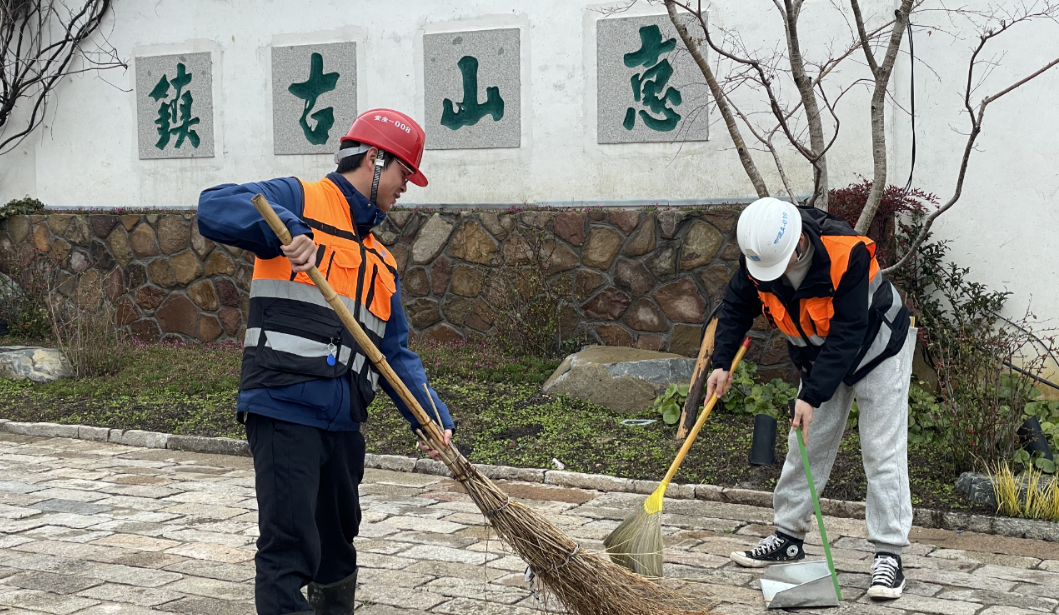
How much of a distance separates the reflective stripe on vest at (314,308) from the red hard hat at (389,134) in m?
0.21

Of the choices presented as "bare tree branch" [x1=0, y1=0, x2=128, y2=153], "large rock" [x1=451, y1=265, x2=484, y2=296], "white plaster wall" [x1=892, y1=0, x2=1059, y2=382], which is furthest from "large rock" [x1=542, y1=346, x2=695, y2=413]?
"bare tree branch" [x1=0, y1=0, x2=128, y2=153]

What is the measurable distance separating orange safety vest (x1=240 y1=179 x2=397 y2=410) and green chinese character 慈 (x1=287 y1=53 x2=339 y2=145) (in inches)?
300

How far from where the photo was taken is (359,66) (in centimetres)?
1090

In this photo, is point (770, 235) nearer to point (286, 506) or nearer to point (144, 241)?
point (286, 506)

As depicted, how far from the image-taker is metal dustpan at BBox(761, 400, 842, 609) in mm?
4523

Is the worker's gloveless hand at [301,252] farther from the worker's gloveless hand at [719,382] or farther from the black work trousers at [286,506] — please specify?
the worker's gloveless hand at [719,382]

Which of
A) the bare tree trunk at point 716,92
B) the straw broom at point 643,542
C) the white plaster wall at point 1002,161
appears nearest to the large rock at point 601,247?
the bare tree trunk at point 716,92

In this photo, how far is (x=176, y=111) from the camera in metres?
11.9

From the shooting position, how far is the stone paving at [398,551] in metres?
4.62

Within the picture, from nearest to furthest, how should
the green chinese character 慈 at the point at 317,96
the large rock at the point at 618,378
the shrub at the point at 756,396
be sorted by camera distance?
1. the shrub at the point at 756,396
2. the large rock at the point at 618,378
3. the green chinese character 慈 at the point at 317,96

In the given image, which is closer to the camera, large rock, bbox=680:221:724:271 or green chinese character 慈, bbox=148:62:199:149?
large rock, bbox=680:221:724:271

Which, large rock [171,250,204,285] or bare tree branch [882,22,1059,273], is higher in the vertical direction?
bare tree branch [882,22,1059,273]

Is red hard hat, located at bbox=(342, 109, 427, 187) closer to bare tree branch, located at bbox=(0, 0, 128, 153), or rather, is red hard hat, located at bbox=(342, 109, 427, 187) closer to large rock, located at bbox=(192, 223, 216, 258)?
large rock, located at bbox=(192, 223, 216, 258)

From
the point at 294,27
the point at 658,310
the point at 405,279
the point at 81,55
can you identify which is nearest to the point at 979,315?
the point at 658,310
